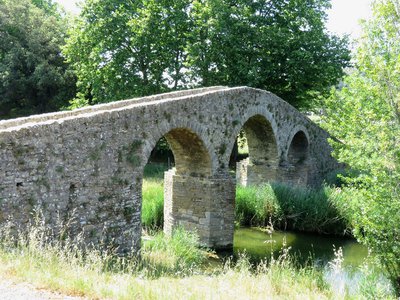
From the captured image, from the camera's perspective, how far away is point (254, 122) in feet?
54.0

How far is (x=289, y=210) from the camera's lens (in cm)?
1488

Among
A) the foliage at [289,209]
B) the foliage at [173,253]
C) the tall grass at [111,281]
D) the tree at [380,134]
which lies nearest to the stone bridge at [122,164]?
the foliage at [173,253]

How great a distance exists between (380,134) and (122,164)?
487 centimetres

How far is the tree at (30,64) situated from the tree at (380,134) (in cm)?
2104

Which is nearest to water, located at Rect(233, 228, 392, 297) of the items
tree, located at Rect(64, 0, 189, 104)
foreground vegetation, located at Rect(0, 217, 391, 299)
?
foreground vegetation, located at Rect(0, 217, 391, 299)

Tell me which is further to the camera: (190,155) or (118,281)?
(190,155)

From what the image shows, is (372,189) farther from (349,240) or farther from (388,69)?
(349,240)

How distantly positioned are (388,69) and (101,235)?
6.10 metres

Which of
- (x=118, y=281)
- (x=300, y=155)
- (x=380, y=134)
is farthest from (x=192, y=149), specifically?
(x=300, y=155)

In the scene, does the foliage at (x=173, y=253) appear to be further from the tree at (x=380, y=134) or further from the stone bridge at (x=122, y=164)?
the tree at (x=380, y=134)

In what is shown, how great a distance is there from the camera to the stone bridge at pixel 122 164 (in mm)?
7043

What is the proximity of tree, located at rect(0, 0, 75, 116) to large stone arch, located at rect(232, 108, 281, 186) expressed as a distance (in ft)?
45.0

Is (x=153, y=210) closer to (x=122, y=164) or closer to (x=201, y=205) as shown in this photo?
(x=201, y=205)

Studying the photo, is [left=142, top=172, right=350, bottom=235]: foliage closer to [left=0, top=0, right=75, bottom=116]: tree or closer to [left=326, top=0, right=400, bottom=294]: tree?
[left=326, top=0, right=400, bottom=294]: tree
